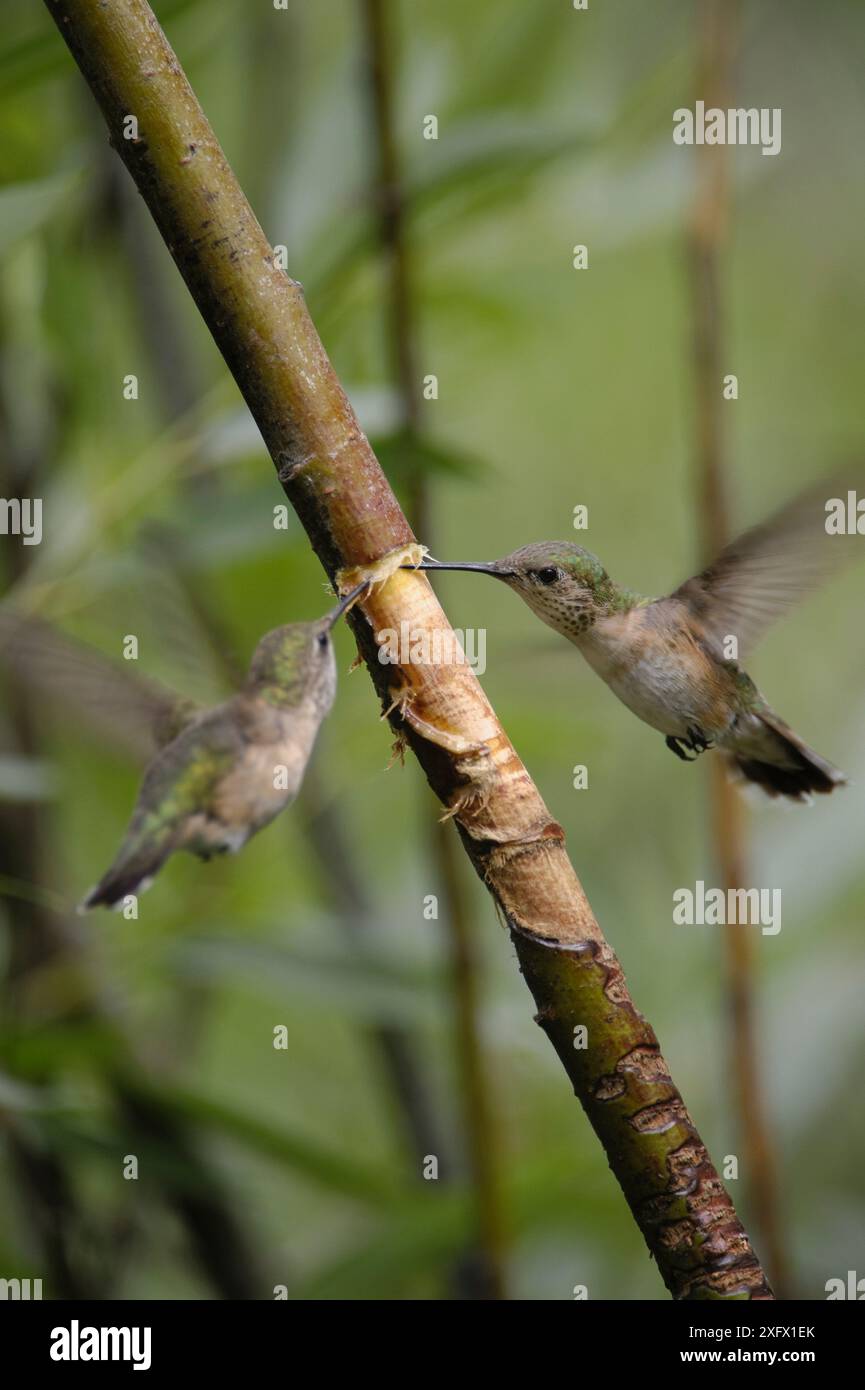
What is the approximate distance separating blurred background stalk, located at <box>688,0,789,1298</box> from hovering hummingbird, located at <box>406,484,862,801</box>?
0.94ft

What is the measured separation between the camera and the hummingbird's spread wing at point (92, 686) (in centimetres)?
158

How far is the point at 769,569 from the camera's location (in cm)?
186

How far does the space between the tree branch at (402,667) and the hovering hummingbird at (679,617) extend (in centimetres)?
61

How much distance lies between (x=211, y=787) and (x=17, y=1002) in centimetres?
109

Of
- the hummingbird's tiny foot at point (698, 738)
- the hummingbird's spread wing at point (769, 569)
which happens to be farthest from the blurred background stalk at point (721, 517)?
the hummingbird's tiny foot at point (698, 738)

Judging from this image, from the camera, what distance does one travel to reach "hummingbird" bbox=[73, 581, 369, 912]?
1.57 m

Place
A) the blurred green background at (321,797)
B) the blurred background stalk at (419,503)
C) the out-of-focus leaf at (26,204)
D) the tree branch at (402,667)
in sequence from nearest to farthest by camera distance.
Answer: the tree branch at (402,667) → the out-of-focus leaf at (26,204) → the blurred background stalk at (419,503) → the blurred green background at (321,797)

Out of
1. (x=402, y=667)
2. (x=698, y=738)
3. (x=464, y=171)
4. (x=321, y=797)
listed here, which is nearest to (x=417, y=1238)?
(x=321, y=797)

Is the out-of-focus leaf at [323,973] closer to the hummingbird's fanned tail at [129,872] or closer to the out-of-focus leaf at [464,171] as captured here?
the hummingbird's fanned tail at [129,872]

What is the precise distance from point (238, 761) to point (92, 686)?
205mm

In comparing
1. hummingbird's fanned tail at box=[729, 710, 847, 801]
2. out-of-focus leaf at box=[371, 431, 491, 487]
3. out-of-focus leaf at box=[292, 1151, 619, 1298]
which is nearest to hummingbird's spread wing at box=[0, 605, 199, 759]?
out-of-focus leaf at box=[371, 431, 491, 487]

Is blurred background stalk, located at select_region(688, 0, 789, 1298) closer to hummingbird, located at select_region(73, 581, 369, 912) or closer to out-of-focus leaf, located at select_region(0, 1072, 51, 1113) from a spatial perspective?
hummingbird, located at select_region(73, 581, 369, 912)

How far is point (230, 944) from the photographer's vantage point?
7.72 ft
